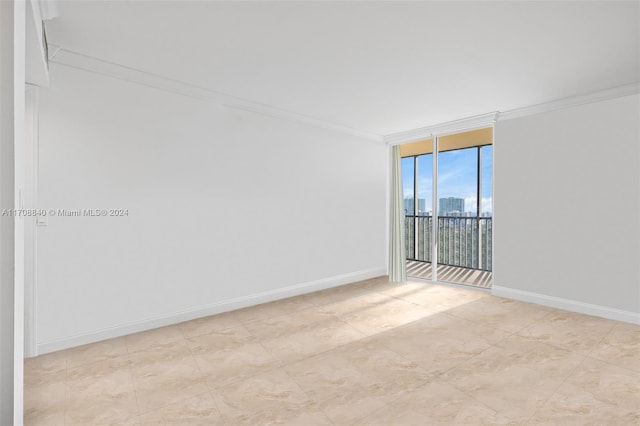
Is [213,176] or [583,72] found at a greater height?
[583,72]

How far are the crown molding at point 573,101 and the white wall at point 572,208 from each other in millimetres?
61

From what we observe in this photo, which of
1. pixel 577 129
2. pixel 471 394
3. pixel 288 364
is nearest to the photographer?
pixel 471 394

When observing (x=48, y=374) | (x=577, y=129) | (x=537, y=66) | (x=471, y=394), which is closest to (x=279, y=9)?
(x=537, y=66)

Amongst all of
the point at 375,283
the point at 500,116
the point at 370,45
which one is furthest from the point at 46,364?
the point at 500,116

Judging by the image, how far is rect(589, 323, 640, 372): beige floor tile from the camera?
252cm

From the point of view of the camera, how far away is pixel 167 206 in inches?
128

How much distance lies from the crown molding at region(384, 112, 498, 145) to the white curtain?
0.59 feet

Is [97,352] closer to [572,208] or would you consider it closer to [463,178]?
[572,208]

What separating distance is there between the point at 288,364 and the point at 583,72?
3.73 metres

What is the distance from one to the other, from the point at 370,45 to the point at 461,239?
4.51 metres

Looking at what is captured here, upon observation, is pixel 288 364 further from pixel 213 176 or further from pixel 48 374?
pixel 213 176

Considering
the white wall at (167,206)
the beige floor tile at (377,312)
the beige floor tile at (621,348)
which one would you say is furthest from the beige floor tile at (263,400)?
the beige floor tile at (621,348)

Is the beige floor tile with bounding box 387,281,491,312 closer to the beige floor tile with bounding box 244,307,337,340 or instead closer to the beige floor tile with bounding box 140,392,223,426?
the beige floor tile with bounding box 244,307,337,340

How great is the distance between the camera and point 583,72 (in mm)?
3031
